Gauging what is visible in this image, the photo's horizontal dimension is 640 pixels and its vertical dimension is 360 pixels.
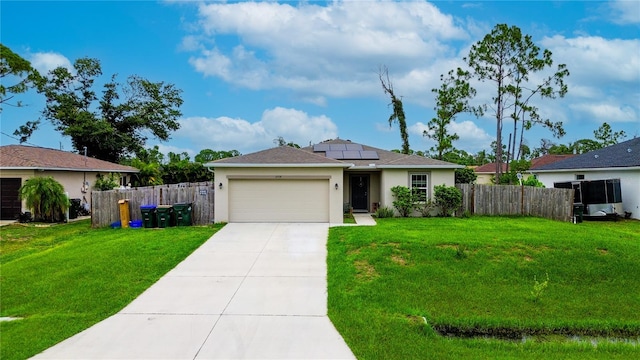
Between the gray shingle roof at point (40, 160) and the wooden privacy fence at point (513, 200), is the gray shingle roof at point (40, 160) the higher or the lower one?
the higher one

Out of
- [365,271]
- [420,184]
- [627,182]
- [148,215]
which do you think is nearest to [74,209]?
[148,215]

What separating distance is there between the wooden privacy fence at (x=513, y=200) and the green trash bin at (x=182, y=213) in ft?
40.0

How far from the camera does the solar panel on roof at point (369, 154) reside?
21.0 m

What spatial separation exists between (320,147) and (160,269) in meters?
15.7

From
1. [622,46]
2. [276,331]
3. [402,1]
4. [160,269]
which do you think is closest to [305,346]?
[276,331]

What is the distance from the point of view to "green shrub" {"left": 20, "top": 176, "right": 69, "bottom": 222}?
1681 cm

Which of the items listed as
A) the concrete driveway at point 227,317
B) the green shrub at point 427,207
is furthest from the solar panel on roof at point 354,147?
the concrete driveway at point 227,317

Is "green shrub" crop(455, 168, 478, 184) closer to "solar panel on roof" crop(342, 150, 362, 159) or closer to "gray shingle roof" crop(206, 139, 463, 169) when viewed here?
"gray shingle roof" crop(206, 139, 463, 169)

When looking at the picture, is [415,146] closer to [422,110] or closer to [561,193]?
[422,110]

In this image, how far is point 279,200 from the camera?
16391 mm

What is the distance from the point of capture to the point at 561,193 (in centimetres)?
1783

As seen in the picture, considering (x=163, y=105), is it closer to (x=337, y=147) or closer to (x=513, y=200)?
(x=337, y=147)

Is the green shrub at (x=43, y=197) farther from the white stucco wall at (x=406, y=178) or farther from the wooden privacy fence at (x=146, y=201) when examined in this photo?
the white stucco wall at (x=406, y=178)

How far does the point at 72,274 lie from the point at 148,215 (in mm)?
6351
